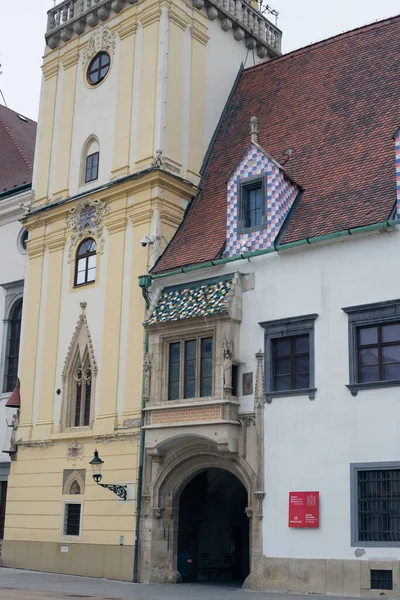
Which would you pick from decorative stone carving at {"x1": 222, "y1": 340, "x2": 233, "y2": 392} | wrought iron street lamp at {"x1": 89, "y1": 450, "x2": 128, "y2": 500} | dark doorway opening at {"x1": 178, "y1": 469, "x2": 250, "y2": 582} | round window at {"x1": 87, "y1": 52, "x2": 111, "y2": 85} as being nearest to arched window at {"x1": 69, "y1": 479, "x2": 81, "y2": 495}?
wrought iron street lamp at {"x1": 89, "y1": 450, "x2": 128, "y2": 500}

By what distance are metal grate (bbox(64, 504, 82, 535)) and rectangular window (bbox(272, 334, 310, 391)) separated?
7252mm

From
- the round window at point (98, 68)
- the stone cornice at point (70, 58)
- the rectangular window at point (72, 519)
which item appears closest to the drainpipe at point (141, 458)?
the rectangular window at point (72, 519)

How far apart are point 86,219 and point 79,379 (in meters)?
4.92

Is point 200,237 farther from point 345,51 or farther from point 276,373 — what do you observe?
point 345,51

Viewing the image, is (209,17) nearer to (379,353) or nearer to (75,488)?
(379,353)

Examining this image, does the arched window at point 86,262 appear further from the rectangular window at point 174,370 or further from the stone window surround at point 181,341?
the rectangular window at point 174,370

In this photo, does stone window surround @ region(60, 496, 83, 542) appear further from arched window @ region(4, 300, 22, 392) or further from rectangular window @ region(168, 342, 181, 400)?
arched window @ region(4, 300, 22, 392)

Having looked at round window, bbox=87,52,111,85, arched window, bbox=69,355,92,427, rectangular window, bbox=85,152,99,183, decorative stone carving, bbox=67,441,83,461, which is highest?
round window, bbox=87,52,111,85

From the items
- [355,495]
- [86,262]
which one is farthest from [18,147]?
[355,495]

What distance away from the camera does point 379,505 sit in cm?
1878

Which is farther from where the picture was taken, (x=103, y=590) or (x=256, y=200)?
(x=256, y=200)

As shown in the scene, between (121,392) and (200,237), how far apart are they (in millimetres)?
4794

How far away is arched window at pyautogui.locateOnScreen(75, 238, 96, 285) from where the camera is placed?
→ 2641 centimetres

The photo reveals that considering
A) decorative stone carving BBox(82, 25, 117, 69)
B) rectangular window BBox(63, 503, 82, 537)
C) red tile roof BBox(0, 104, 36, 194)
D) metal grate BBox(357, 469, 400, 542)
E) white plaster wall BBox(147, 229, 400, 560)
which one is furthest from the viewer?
red tile roof BBox(0, 104, 36, 194)
